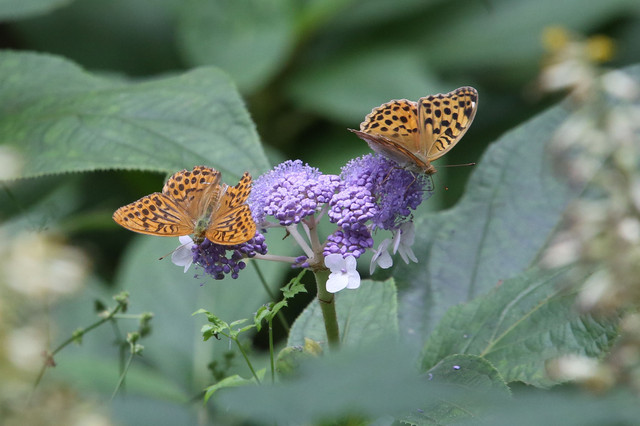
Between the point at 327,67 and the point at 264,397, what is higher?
the point at 264,397

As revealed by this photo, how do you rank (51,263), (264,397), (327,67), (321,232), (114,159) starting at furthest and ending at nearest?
(327,67) < (321,232) < (114,159) < (51,263) < (264,397)

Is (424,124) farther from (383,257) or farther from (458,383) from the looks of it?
(458,383)

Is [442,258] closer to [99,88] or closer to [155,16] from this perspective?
[99,88]

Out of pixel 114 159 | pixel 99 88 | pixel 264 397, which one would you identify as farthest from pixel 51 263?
pixel 99 88

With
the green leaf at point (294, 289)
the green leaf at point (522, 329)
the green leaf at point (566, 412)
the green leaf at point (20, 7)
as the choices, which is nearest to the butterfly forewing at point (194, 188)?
the green leaf at point (294, 289)

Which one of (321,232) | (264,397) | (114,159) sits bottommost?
(321,232)

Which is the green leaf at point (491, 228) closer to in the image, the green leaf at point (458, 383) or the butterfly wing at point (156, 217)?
the green leaf at point (458, 383)

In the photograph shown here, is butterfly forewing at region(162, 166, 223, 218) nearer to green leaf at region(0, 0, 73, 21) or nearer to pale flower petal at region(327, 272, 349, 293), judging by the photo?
pale flower petal at region(327, 272, 349, 293)
